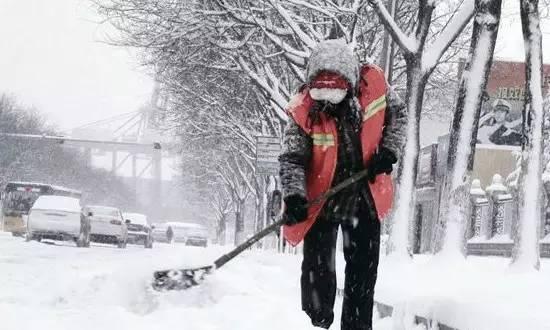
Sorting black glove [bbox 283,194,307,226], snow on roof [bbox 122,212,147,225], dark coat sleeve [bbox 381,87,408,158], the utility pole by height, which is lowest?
snow on roof [bbox 122,212,147,225]

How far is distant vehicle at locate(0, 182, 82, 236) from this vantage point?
3322 cm

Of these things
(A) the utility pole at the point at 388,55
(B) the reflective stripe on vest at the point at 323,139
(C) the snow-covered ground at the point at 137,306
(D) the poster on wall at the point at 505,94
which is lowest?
(C) the snow-covered ground at the point at 137,306

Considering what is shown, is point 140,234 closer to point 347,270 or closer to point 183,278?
point 183,278

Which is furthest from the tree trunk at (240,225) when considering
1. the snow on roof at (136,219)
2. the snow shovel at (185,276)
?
the snow shovel at (185,276)

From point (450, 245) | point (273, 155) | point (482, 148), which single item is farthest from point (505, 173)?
A: point (450, 245)

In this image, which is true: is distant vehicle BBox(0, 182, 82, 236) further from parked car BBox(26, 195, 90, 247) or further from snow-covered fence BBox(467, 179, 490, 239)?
snow-covered fence BBox(467, 179, 490, 239)

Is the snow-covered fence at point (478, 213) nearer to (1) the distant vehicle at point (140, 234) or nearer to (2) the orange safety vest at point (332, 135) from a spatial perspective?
(1) the distant vehicle at point (140, 234)

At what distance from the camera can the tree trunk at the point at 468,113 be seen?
970cm

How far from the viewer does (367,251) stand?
169 inches

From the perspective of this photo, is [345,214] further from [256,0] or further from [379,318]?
[256,0]

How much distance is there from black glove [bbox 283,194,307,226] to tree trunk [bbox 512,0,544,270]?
4.89 meters

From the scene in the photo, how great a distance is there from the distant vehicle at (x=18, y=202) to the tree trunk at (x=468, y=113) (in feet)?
86.0

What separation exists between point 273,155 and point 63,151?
5762 centimetres

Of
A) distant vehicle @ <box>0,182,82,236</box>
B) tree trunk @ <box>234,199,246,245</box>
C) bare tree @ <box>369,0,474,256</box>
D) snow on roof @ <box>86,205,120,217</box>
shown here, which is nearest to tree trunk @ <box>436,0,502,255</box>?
bare tree @ <box>369,0,474,256</box>
